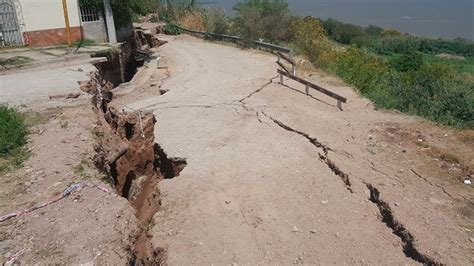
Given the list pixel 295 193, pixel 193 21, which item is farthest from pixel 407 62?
pixel 295 193

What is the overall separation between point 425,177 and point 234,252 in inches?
146

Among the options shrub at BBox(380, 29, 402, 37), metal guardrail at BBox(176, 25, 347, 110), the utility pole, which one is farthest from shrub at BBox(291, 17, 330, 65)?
shrub at BBox(380, 29, 402, 37)

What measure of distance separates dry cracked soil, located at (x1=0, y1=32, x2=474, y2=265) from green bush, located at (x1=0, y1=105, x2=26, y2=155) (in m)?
0.23

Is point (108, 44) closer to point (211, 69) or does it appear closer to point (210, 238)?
point (211, 69)

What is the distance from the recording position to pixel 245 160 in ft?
25.2

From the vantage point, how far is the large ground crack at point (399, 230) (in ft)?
16.5

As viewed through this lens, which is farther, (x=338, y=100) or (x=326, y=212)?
(x=338, y=100)

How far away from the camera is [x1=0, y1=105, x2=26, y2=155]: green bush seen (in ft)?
22.3

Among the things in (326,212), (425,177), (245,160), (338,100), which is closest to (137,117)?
(245,160)

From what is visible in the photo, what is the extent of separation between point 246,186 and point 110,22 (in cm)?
1358

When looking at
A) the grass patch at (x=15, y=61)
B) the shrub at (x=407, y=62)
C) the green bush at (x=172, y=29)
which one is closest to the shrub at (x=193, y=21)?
the green bush at (x=172, y=29)

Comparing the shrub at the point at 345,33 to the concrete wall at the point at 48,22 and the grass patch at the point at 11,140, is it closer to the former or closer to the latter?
the concrete wall at the point at 48,22

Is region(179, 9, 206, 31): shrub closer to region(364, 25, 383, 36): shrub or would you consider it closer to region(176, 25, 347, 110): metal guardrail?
region(176, 25, 347, 110): metal guardrail

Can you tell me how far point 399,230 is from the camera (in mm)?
5559
